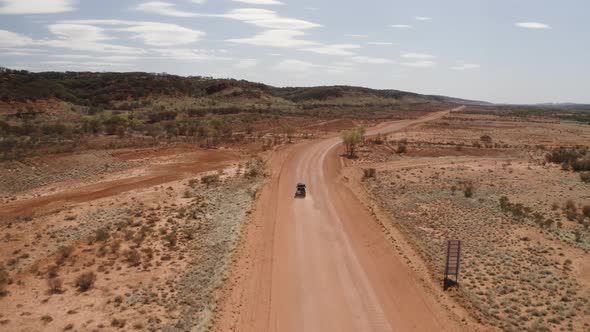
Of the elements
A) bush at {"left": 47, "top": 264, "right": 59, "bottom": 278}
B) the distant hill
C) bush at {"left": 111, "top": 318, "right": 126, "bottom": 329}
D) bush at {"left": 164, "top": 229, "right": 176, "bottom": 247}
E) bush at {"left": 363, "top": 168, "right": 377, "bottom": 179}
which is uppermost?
the distant hill

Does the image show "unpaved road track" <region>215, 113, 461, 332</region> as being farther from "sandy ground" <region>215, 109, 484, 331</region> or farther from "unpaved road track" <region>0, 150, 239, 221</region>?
"unpaved road track" <region>0, 150, 239, 221</region>

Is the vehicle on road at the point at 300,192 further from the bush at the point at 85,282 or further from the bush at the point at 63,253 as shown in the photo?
the bush at the point at 85,282

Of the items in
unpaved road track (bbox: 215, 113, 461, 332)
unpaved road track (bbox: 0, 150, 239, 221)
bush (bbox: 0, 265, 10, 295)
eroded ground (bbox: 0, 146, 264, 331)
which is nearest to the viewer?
unpaved road track (bbox: 215, 113, 461, 332)

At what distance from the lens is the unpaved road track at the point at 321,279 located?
14406mm

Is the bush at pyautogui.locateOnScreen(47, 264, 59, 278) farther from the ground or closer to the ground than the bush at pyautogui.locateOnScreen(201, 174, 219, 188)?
closer to the ground

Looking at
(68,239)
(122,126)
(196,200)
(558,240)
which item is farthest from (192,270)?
(122,126)

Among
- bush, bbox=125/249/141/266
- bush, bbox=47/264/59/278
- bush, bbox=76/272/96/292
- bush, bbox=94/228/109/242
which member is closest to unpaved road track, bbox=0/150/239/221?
bush, bbox=94/228/109/242

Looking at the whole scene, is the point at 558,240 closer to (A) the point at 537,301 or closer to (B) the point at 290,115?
(A) the point at 537,301

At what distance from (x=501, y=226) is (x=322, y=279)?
43.2 ft

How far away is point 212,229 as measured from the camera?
909 inches

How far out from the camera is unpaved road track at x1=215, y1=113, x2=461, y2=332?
1441 cm

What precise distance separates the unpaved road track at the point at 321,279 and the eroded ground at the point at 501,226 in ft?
5.96

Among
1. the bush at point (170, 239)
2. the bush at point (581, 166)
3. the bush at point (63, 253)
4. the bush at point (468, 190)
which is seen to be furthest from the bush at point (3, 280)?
the bush at point (581, 166)

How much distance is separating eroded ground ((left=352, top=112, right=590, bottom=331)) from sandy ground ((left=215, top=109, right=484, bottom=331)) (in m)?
1.78
